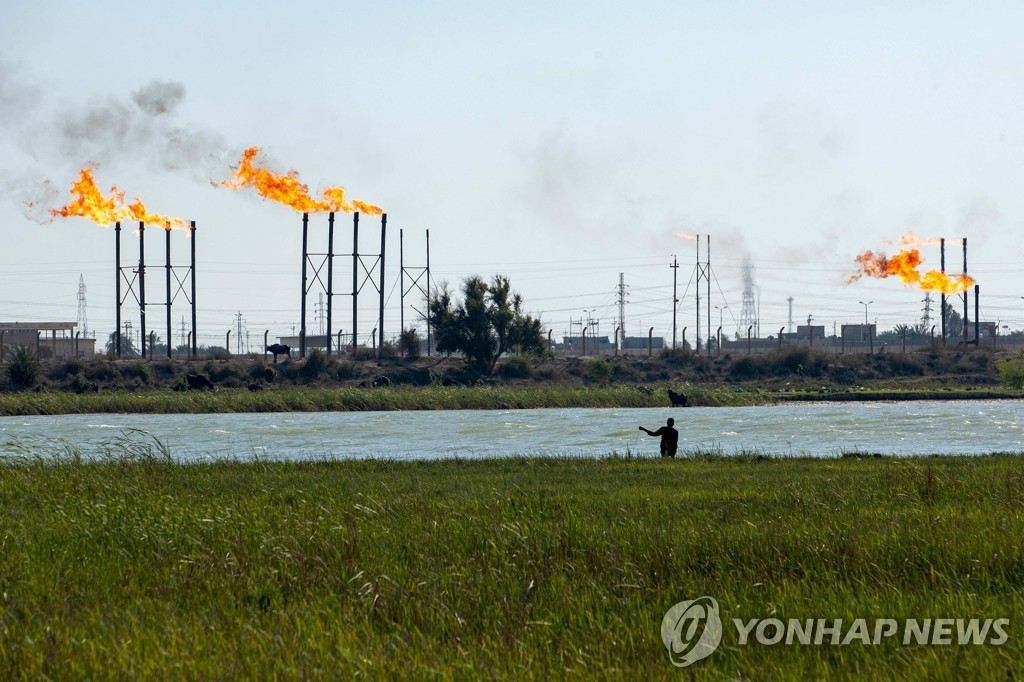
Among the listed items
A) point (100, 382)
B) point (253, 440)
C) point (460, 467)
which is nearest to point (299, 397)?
point (100, 382)

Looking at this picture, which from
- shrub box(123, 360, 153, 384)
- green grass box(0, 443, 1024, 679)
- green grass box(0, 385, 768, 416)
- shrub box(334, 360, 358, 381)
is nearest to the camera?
green grass box(0, 443, 1024, 679)

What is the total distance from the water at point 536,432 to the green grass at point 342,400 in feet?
13.6

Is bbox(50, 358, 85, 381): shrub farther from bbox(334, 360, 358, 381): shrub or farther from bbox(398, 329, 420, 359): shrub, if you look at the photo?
bbox(398, 329, 420, 359): shrub

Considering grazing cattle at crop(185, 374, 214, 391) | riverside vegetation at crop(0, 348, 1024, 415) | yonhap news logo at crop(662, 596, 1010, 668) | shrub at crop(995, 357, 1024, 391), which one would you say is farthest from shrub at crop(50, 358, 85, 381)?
yonhap news logo at crop(662, 596, 1010, 668)

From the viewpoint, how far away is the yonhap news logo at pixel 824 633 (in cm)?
1000

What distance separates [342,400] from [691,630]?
198 feet

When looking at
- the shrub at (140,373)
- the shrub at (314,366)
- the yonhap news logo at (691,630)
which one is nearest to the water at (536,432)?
the yonhap news logo at (691,630)

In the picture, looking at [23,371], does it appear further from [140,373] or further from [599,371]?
[599,371]

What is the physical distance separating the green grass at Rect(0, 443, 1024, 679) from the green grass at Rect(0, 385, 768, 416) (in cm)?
4640

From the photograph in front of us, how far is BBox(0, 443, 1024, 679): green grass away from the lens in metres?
9.74

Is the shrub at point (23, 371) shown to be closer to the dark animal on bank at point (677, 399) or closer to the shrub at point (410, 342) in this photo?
the shrub at point (410, 342)

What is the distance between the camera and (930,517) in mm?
16016

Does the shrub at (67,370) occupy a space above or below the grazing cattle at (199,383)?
above

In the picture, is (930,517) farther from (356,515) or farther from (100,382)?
(100,382)
